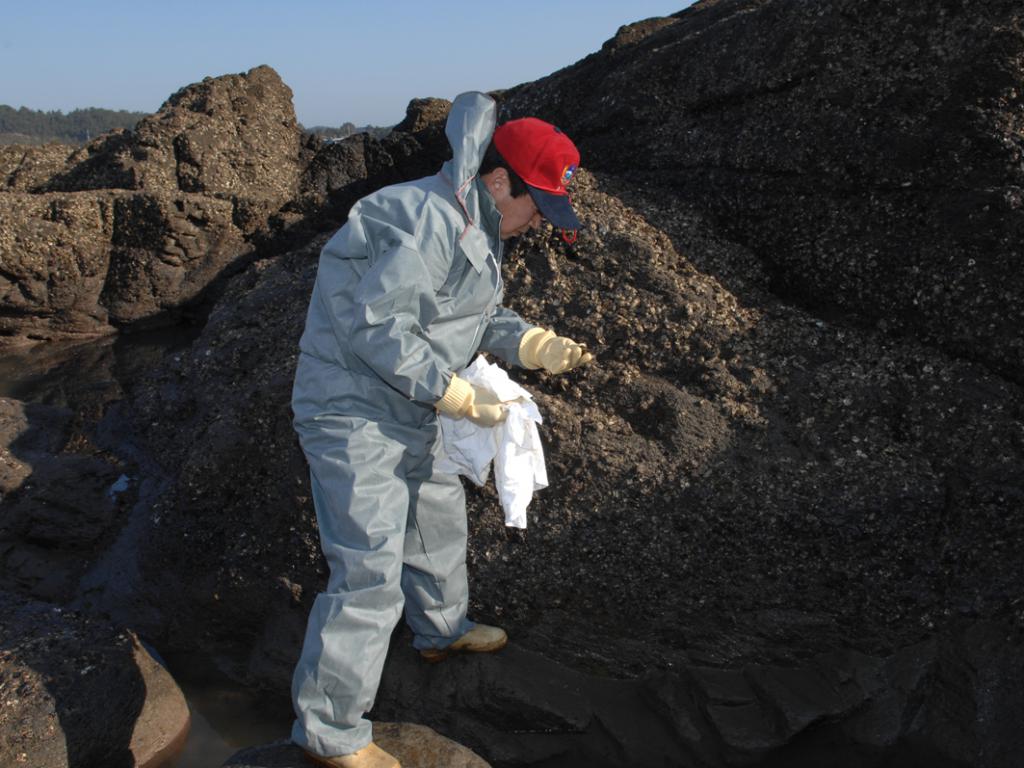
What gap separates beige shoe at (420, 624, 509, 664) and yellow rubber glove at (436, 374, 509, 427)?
0.87 m

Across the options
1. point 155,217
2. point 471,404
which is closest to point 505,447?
point 471,404

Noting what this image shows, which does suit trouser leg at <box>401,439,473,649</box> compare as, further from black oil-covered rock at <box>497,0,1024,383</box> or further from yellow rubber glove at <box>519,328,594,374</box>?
black oil-covered rock at <box>497,0,1024,383</box>

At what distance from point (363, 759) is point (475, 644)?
0.74 meters

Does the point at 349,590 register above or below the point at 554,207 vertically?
below

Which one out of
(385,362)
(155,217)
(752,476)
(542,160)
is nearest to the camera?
(385,362)

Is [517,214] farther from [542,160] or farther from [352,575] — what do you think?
[352,575]

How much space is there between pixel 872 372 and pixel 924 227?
1.98 ft

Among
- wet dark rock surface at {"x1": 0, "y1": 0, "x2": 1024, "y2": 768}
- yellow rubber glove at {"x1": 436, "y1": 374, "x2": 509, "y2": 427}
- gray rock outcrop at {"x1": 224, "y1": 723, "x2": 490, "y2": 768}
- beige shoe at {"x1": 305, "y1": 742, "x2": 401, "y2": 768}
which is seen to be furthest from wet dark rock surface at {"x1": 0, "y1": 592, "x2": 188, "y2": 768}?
yellow rubber glove at {"x1": 436, "y1": 374, "x2": 509, "y2": 427}

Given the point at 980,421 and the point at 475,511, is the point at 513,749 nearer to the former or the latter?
the point at 475,511

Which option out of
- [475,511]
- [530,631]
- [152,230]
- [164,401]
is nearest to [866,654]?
[530,631]

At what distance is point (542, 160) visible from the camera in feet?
8.52

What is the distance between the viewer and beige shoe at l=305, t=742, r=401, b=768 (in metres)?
2.48

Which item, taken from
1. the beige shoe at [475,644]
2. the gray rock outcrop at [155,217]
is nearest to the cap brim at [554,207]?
the beige shoe at [475,644]

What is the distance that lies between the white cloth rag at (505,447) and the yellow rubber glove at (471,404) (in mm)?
31
